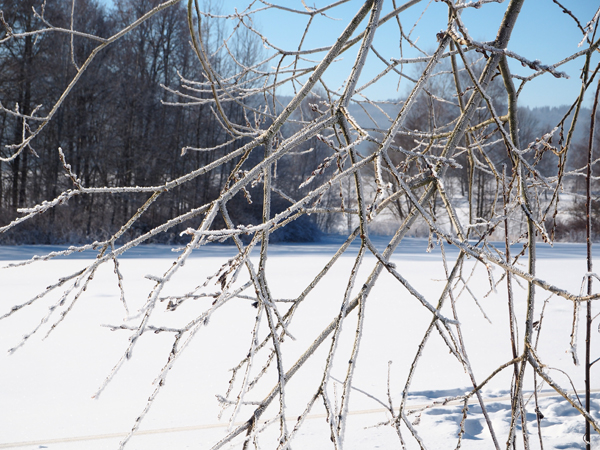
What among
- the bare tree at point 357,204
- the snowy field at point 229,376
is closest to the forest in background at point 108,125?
the snowy field at point 229,376

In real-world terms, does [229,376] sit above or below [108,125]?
below

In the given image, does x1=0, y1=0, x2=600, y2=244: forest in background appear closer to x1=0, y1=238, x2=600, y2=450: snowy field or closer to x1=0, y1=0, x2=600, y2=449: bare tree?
x1=0, y1=238, x2=600, y2=450: snowy field

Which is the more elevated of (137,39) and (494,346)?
(137,39)

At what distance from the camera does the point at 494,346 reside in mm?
2670

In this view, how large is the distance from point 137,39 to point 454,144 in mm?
12605

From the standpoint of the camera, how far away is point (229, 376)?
2.06 metres

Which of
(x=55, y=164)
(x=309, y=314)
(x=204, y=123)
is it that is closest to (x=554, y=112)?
(x=204, y=123)

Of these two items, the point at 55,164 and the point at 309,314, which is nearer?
the point at 309,314

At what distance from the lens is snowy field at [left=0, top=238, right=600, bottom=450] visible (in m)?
1.56

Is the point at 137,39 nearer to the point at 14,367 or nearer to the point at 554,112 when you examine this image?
the point at 14,367

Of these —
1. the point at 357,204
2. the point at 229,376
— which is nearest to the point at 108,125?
the point at 229,376

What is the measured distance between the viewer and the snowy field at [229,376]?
5.13 ft

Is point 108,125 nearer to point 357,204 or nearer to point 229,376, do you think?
point 229,376

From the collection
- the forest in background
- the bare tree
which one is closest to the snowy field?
the bare tree
